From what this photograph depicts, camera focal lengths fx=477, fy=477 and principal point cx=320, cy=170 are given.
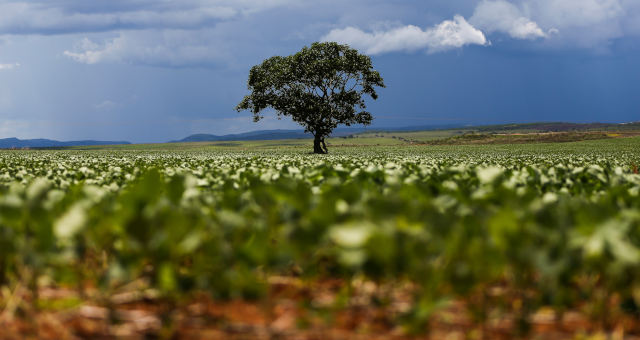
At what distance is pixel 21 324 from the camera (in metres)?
2.89

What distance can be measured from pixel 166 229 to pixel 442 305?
4.81ft

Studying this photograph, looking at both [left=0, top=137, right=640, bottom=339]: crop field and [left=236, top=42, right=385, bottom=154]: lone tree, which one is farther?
[left=236, top=42, right=385, bottom=154]: lone tree

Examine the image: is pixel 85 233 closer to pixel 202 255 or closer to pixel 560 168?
pixel 202 255

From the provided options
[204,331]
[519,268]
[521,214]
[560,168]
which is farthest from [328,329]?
[560,168]

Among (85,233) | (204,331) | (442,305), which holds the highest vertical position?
(85,233)

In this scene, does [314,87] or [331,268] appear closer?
[331,268]

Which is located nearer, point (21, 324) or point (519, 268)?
point (519, 268)

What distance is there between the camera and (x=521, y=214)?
281 cm

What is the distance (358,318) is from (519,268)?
95 centimetres

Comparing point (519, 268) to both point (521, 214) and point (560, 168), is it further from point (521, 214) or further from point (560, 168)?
point (560, 168)

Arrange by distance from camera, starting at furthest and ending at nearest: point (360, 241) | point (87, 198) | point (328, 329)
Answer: point (87, 198) < point (328, 329) < point (360, 241)

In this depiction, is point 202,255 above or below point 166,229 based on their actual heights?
below

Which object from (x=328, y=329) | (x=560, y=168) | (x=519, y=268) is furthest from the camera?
(x=560, y=168)

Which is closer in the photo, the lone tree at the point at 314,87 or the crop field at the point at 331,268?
the crop field at the point at 331,268
